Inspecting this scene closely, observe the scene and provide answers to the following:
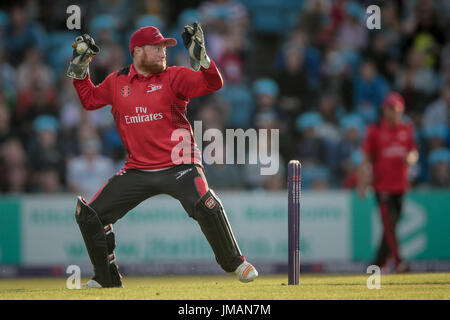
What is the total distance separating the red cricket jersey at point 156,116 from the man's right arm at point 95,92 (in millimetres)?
139

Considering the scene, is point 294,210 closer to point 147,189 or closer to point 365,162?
point 147,189

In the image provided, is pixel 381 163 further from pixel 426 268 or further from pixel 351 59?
pixel 351 59

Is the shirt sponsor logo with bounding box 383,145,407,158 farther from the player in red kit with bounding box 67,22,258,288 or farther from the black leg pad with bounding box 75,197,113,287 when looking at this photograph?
the black leg pad with bounding box 75,197,113,287

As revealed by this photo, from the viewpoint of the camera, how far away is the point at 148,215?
14.4 metres

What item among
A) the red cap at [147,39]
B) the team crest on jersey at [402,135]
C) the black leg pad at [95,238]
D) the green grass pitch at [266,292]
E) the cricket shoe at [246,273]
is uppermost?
the red cap at [147,39]

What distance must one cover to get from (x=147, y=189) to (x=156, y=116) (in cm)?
71

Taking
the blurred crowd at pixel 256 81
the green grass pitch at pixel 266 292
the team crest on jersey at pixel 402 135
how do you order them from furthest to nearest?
the blurred crowd at pixel 256 81 → the team crest on jersey at pixel 402 135 → the green grass pitch at pixel 266 292

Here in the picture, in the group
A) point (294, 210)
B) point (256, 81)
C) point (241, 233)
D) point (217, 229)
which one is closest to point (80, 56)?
point (217, 229)

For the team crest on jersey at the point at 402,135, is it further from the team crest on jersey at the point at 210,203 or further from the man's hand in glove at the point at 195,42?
the man's hand in glove at the point at 195,42

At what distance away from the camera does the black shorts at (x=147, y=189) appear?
8.43 meters

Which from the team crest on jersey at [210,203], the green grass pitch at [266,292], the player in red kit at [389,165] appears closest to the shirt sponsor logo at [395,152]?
the player in red kit at [389,165]

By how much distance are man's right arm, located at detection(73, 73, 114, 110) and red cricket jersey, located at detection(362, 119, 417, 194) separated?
528 centimetres

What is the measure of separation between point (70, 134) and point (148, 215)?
7.14 feet
